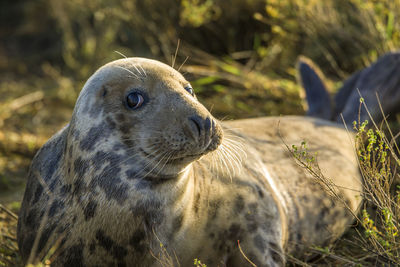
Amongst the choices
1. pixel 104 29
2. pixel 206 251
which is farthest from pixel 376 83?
pixel 104 29

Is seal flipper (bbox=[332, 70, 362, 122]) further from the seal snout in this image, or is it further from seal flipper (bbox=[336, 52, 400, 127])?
the seal snout

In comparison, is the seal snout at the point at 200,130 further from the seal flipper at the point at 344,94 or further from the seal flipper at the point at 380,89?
the seal flipper at the point at 344,94

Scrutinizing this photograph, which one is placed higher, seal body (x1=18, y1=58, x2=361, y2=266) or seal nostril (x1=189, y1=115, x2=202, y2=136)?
seal nostril (x1=189, y1=115, x2=202, y2=136)

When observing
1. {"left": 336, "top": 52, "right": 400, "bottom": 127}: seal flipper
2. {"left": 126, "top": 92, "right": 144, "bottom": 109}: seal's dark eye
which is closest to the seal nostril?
{"left": 126, "top": 92, "right": 144, "bottom": 109}: seal's dark eye

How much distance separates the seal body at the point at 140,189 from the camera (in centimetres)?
211

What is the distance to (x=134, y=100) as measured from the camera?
86.4 inches

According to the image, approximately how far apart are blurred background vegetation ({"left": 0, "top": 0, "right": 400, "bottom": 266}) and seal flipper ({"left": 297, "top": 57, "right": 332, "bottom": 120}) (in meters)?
0.11

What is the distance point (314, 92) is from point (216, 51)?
1.62 m

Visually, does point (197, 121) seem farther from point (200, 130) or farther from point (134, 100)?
point (134, 100)

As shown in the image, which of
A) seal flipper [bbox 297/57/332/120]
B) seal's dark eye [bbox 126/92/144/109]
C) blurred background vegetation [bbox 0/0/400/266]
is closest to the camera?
seal's dark eye [bbox 126/92/144/109]

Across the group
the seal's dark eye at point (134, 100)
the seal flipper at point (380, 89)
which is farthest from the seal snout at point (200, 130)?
the seal flipper at point (380, 89)

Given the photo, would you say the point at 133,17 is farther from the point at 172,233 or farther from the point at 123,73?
the point at 172,233

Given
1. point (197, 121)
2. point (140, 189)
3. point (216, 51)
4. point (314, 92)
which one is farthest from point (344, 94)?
point (140, 189)

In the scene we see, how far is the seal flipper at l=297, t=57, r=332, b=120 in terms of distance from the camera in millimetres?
3902
